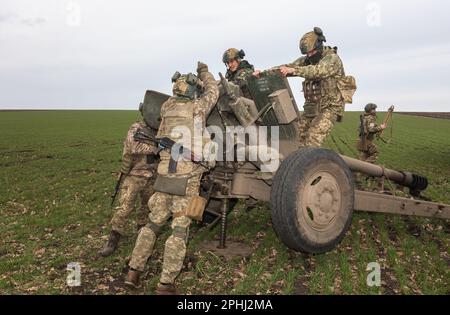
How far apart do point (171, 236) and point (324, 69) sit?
3.17 metres

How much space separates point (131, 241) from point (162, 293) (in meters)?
2.13

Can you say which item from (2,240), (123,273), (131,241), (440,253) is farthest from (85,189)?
(440,253)

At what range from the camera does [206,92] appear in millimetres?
5426

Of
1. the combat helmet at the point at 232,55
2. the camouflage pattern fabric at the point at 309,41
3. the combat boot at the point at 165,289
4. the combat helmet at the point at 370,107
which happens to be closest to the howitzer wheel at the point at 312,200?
the combat boot at the point at 165,289

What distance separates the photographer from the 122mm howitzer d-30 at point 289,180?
16.4 feet

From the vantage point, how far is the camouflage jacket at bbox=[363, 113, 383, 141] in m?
13.2

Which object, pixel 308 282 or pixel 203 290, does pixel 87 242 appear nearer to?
pixel 203 290

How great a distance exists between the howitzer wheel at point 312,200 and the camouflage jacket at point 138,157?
91.8 inches

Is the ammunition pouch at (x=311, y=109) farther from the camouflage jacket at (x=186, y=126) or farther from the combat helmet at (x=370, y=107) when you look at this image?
the combat helmet at (x=370, y=107)

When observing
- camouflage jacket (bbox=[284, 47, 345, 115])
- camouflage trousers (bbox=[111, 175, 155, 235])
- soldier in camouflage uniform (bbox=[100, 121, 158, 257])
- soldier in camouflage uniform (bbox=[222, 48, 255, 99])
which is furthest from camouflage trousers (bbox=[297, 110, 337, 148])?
camouflage trousers (bbox=[111, 175, 155, 235])

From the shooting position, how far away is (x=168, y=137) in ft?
17.4

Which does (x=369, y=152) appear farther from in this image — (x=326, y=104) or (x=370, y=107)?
(x=326, y=104)

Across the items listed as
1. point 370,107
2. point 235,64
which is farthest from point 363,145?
point 235,64

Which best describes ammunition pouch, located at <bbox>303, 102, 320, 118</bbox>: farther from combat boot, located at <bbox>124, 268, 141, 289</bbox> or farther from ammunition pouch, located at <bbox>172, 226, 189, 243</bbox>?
combat boot, located at <bbox>124, 268, 141, 289</bbox>
